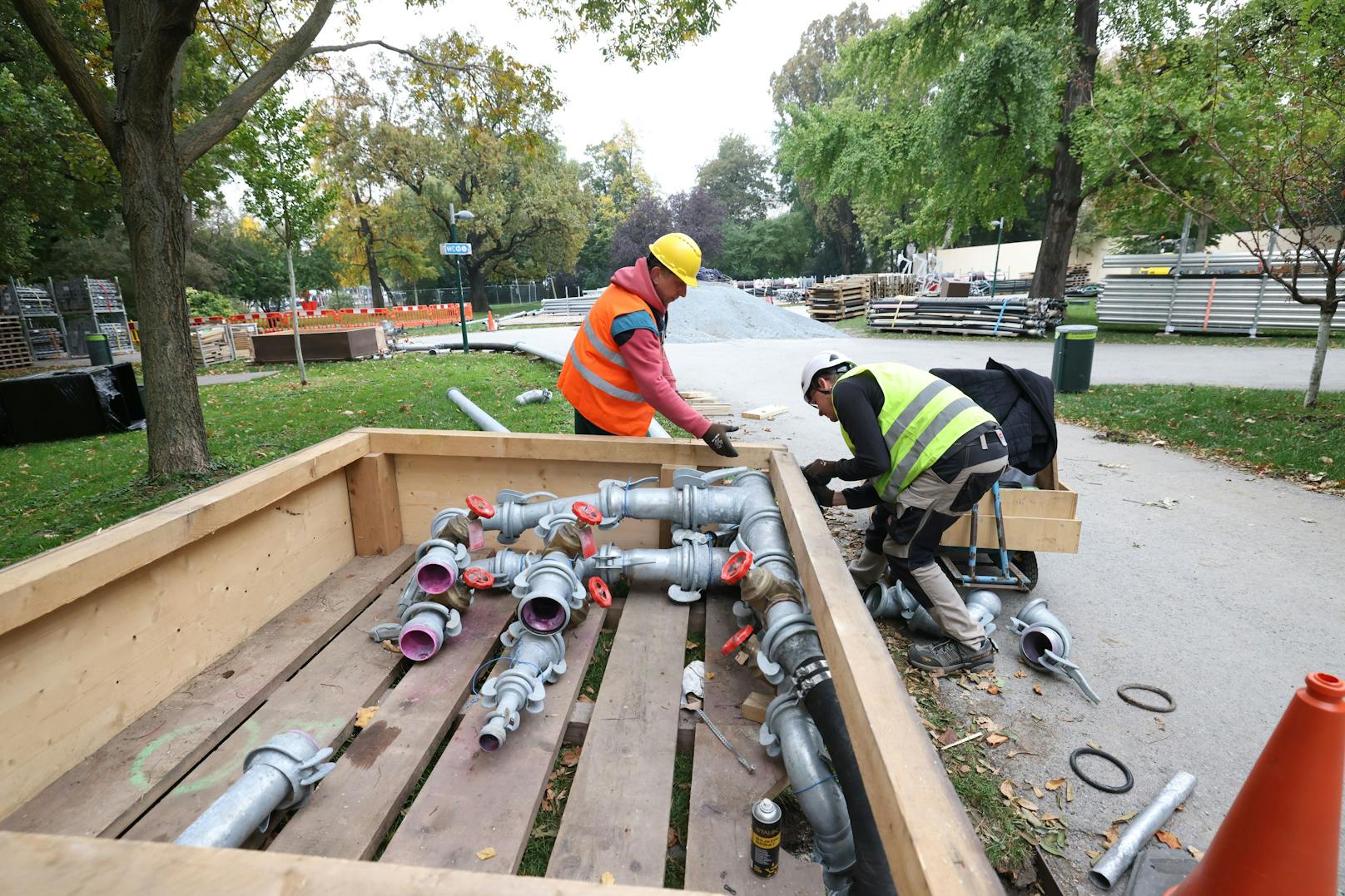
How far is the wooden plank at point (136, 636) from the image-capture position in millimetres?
1673

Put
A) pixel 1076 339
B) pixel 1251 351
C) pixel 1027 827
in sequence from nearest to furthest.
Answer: pixel 1027 827
pixel 1076 339
pixel 1251 351

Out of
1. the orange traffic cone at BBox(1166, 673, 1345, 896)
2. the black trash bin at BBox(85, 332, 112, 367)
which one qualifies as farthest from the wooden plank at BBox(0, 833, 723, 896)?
the black trash bin at BBox(85, 332, 112, 367)

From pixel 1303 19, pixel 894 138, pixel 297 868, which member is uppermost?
pixel 894 138

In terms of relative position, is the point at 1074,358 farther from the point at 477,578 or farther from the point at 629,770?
the point at 629,770

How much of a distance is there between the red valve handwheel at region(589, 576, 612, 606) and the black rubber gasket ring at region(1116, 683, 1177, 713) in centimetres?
236

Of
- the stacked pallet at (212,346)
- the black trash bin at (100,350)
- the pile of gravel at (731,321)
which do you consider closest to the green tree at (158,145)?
the black trash bin at (100,350)

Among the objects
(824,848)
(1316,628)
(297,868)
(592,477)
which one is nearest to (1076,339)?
(1316,628)

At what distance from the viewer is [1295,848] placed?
4.83 ft

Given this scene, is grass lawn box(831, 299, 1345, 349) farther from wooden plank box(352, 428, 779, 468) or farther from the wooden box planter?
wooden plank box(352, 428, 779, 468)

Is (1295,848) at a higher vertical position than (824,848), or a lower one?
higher

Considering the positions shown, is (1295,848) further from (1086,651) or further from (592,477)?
(592,477)

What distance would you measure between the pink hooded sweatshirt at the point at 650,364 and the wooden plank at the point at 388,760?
4.00 ft

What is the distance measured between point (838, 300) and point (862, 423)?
79.7ft

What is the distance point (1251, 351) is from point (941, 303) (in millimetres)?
7114
